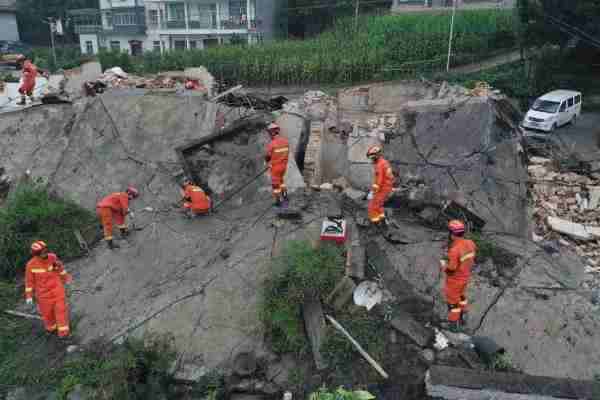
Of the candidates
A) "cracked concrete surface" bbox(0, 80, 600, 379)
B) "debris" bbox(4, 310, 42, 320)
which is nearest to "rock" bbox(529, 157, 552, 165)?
"cracked concrete surface" bbox(0, 80, 600, 379)

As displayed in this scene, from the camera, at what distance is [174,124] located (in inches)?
428

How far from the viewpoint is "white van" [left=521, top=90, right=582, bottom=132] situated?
16016 mm

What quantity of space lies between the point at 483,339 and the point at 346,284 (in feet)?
5.80

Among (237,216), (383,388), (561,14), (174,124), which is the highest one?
(561,14)

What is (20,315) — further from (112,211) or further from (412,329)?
(412,329)

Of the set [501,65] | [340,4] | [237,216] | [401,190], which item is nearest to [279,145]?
[237,216]

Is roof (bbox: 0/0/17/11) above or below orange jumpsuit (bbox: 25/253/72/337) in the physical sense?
above

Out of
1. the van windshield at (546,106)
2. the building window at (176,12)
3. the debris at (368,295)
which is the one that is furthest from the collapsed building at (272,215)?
the building window at (176,12)

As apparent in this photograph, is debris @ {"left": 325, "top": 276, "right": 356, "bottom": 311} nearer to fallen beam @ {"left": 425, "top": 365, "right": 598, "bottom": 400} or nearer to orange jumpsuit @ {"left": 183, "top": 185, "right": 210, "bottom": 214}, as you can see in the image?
fallen beam @ {"left": 425, "top": 365, "right": 598, "bottom": 400}

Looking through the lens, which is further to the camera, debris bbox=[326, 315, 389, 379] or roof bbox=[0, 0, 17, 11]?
roof bbox=[0, 0, 17, 11]

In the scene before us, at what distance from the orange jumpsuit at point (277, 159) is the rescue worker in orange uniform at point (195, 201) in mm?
1308

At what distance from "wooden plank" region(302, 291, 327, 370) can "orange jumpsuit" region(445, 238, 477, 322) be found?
161 cm

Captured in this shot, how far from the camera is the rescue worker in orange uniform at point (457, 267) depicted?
5.62 meters

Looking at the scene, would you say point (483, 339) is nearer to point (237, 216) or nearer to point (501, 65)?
point (237, 216)
